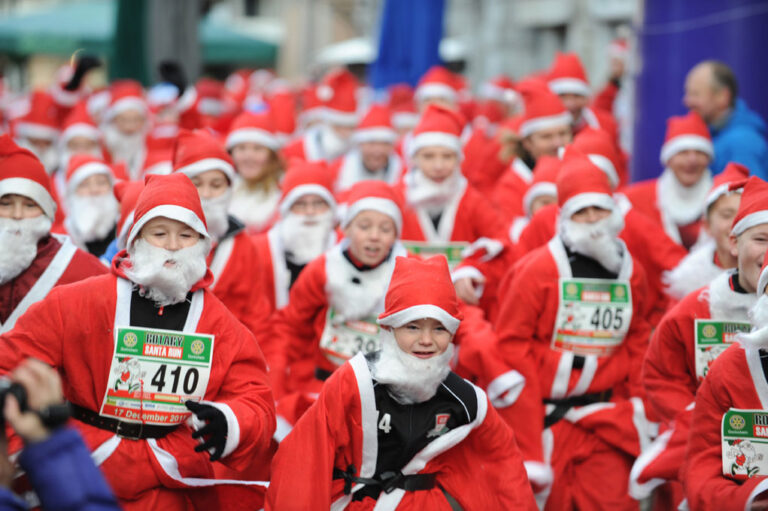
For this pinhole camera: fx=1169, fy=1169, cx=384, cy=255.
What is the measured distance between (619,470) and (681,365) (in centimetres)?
100

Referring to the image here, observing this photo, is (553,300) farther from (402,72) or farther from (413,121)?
(402,72)

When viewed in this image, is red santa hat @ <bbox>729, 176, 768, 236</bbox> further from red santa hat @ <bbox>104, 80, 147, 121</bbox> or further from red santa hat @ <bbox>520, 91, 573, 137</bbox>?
red santa hat @ <bbox>104, 80, 147, 121</bbox>

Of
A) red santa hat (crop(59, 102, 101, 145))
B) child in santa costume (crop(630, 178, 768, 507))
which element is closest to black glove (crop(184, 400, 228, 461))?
child in santa costume (crop(630, 178, 768, 507))

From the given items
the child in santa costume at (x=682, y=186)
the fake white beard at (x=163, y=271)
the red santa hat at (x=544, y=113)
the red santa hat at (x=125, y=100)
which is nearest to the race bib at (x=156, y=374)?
the fake white beard at (x=163, y=271)

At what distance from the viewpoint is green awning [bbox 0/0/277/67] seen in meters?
27.6

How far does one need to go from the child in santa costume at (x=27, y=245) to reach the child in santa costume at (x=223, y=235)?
0.95 metres

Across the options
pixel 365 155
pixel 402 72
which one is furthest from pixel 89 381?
pixel 402 72

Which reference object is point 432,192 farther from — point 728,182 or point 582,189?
point 728,182

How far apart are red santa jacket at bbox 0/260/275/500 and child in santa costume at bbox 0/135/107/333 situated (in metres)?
0.93

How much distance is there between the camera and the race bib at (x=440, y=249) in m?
7.93

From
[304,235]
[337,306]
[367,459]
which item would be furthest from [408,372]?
[304,235]

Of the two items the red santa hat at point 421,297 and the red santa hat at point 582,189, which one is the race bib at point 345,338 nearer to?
the red santa hat at point 582,189

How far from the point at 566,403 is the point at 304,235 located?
2437mm

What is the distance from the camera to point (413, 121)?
47.8 ft
